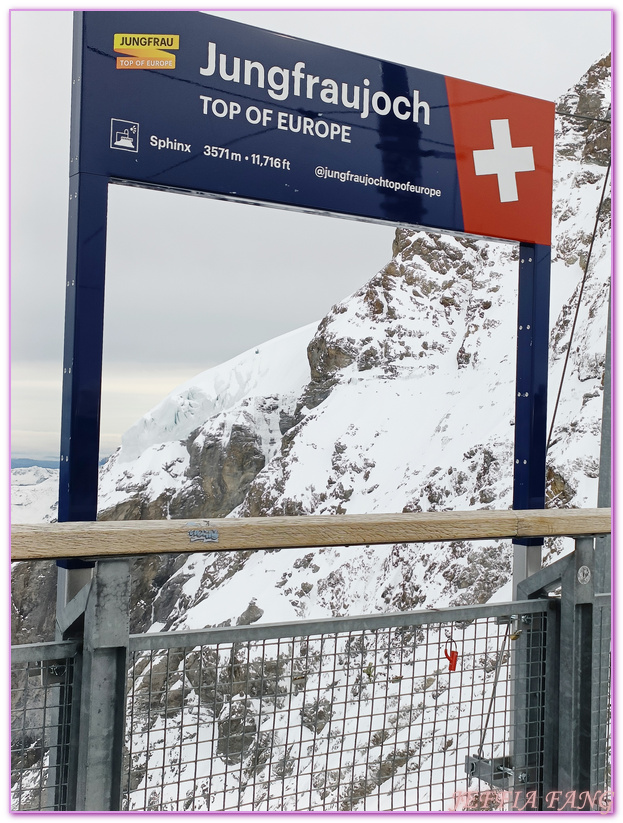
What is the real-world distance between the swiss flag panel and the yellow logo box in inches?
38.5

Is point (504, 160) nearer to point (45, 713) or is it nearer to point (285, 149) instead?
point (285, 149)

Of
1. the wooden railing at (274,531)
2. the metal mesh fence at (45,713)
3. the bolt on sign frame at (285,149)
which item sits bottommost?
the metal mesh fence at (45,713)

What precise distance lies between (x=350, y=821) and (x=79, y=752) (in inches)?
22.1

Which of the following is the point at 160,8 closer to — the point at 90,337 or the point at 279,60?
the point at 279,60

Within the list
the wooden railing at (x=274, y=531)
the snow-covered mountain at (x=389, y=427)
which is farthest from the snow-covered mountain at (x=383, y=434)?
the wooden railing at (x=274, y=531)

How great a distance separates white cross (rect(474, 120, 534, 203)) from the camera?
2.72 meters

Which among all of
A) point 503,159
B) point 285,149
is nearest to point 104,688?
point 285,149

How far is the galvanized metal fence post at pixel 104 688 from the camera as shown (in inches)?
55.1

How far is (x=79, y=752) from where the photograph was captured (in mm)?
1427

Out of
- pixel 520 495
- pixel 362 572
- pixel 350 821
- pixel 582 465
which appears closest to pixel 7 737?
pixel 350 821

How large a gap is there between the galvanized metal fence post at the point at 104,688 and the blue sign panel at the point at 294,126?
1.16 metres

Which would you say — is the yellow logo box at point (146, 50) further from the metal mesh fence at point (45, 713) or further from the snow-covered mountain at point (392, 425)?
the snow-covered mountain at point (392, 425)

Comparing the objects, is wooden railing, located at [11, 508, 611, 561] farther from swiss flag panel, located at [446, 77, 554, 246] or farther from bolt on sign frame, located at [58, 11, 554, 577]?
swiss flag panel, located at [446, 77, 554, 246]

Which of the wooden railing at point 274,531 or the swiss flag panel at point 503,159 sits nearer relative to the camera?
the wooden railing at point 274,531
